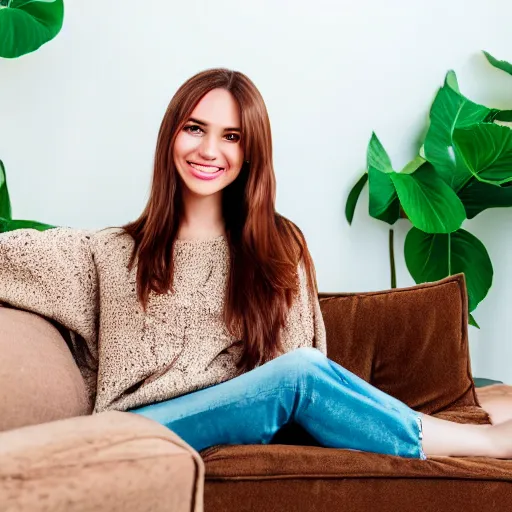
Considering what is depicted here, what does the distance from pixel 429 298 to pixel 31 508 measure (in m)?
1.46

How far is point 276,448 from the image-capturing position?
121 centimetres

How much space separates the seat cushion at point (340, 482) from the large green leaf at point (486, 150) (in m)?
1.16

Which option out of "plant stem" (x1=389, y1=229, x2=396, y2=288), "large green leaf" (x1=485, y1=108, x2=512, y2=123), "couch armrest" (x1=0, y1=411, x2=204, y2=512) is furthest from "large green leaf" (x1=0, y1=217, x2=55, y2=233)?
"large green leaf" (x1=485, y1=108, x2=512, y2=123)

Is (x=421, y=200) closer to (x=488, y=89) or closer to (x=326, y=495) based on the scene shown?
(x=488, y=89)

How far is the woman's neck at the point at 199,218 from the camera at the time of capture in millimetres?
1653

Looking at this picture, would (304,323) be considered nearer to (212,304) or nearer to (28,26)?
(212,304)

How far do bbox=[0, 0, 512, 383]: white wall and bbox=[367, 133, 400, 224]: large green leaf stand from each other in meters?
0.17

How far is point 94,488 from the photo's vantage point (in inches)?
20.1

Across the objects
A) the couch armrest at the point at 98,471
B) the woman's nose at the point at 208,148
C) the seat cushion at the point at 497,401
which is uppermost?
the woman's nose at the point at 208,148

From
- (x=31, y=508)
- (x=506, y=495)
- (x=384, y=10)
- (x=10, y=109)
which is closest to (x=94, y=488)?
(x=31, y=508)

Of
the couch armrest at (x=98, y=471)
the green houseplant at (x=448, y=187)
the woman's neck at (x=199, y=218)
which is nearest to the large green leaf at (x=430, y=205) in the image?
the green houseplant at (x=448, y=187)

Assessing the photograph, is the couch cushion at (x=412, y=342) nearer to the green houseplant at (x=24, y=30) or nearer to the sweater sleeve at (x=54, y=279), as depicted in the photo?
the sweater sleeve at (x=54, y=279)

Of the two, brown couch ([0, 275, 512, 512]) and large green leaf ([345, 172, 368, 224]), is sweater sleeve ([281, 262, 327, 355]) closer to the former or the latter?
brown couch ([0, 275, 512, 512])

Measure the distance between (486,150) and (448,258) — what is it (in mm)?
381
